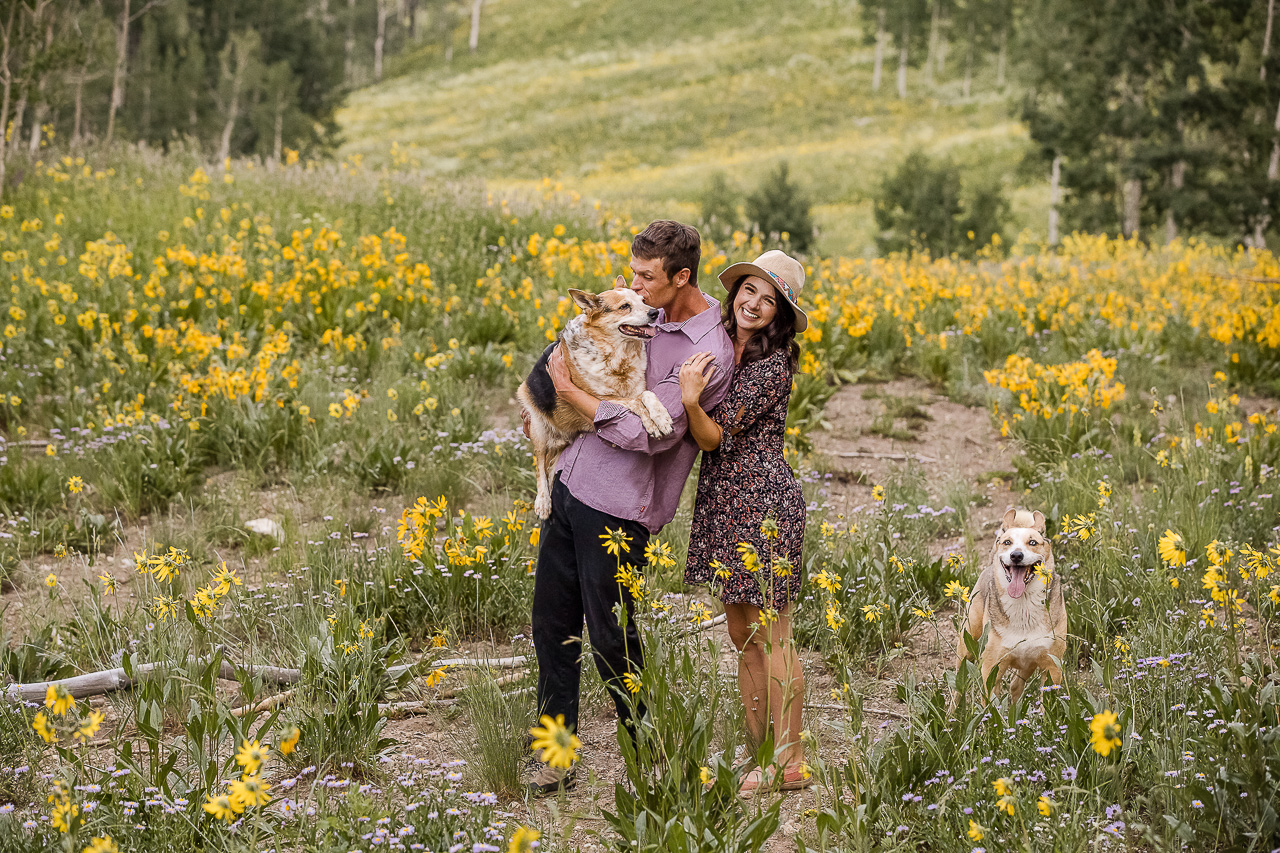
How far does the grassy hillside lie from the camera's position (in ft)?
123

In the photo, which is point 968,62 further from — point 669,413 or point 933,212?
point 669,413

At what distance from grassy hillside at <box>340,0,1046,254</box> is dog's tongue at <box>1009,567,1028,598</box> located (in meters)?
25.5

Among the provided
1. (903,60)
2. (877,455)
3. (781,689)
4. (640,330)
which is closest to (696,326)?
(640,330)

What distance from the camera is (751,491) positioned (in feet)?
10.9

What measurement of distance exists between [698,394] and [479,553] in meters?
1.70

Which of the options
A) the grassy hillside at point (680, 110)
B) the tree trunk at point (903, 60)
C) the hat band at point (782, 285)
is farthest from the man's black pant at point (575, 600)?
the tree trunk at point (903, 60)

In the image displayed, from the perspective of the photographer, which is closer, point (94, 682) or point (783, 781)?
point (783, 781)

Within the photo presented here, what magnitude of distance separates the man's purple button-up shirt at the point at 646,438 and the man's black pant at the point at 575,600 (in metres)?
0.06

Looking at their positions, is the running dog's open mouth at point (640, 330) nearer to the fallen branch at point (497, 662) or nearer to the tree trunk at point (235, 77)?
the fallen branch at point (497, 662)

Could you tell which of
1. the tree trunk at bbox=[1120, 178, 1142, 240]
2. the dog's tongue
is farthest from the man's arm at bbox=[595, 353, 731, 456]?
the tree trunk at bbox=[1120, 178, 1142, 240]

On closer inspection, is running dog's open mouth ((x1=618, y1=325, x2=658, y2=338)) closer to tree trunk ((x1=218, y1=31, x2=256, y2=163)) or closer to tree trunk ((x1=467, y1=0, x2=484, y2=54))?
tree trunk ((x1=218, y1=31, x2=256, y2=163))

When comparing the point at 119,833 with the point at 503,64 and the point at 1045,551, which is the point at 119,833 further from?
the point at 503,64

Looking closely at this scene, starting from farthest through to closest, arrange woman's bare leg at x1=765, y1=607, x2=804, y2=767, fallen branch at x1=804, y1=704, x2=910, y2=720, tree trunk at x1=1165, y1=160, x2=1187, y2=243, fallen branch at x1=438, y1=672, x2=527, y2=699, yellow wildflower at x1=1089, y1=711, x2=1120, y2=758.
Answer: tree trunk at x1=1165, y1=160, x2=1187, y2=243 → fallen branch at x1=438, y1=672, x2=527, y2=699 → fallen branch at x1=804, y1=704, x2=910, y2=720 → woman's bare leg at x1=765, y1=607, x2=804, y2=767 → yellow wildflower at x1=1089, y1=711, x2=1120, y2=758

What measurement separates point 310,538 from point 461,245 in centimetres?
590
